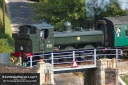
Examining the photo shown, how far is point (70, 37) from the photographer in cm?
2700

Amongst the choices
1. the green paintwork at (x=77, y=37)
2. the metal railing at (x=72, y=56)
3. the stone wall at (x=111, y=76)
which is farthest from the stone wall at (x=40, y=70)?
the green paintwork at (x=77, y=37)

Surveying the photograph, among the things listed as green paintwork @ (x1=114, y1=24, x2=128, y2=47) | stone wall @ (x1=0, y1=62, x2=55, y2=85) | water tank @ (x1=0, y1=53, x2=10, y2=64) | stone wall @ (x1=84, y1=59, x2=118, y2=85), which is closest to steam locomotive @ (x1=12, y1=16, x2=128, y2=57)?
green paintwork @ (x1=114, y1=24, x2=128, y2=47)

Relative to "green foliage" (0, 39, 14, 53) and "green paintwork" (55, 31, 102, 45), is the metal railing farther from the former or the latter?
"green foliage" (0, 39, 14, 53)

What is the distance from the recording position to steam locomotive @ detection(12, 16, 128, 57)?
83.1 feet

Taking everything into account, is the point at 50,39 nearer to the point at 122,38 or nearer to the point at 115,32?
the point at 115,32

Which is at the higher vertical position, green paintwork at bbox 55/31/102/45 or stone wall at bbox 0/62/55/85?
green paintwork at bbox 55/31/102/45

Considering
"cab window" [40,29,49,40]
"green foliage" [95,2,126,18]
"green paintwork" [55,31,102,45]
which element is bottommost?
"green paintwork" [55,31,102,45]

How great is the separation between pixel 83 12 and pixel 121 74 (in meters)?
8.21

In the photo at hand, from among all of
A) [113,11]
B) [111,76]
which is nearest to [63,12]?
[113,11]

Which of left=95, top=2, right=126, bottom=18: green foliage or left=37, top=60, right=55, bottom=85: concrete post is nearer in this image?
left=37, top=60, right=55, bottom=85: concrete post

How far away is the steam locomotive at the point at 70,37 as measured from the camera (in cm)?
2534

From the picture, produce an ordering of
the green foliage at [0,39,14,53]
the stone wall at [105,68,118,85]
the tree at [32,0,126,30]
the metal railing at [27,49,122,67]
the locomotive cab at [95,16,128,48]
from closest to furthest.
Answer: the stone wall at [105,68,118,85]
the metal railing at [27,49,122,67]
the locomotive cab at [95,16,128,48]
the green foliage at [0,39,14,53]
the tree at [32,0,126,30]

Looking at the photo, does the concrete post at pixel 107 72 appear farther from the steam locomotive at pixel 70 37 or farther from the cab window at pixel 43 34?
the cab window at pixel 43 34

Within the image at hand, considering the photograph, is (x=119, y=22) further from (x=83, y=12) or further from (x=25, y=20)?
(x=25, y=20)
